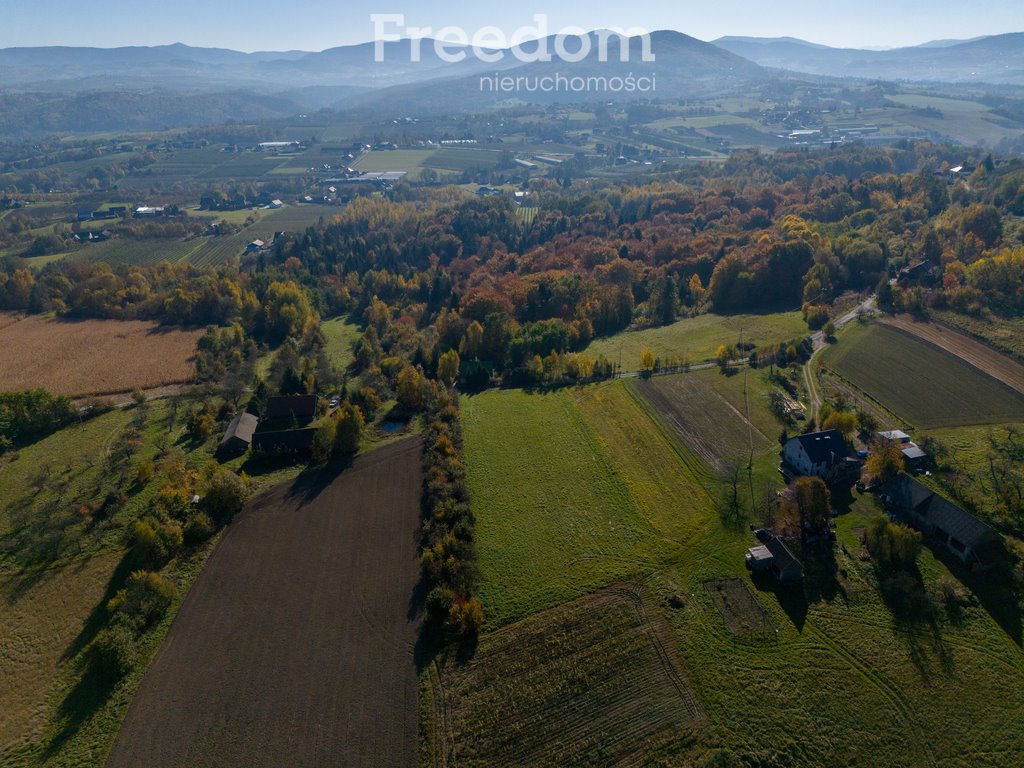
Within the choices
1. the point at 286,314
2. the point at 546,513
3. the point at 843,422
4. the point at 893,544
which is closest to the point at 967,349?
the point at 843,422

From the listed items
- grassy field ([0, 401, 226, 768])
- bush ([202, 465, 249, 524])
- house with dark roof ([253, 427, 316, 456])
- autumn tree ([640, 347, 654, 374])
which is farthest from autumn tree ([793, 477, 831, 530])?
grassy field ([0, 401, 226, 768])

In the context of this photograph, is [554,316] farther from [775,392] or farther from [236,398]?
[236,398]

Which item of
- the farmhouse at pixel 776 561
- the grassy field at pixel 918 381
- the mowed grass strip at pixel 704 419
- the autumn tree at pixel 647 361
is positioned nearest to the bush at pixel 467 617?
the farmhouse at pixel 776 561

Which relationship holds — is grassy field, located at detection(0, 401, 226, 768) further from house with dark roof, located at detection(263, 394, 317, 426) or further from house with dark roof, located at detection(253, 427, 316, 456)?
house with dark roof, located at detection(263, 394, 317, 426)

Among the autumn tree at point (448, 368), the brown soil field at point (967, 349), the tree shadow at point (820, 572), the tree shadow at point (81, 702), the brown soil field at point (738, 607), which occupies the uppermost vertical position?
the brown soil field at point (967, 349)

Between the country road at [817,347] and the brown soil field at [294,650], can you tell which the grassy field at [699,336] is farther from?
the brown soil field at [294,650]

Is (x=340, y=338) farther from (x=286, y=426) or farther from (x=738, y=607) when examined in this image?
(x=738, y=607)
